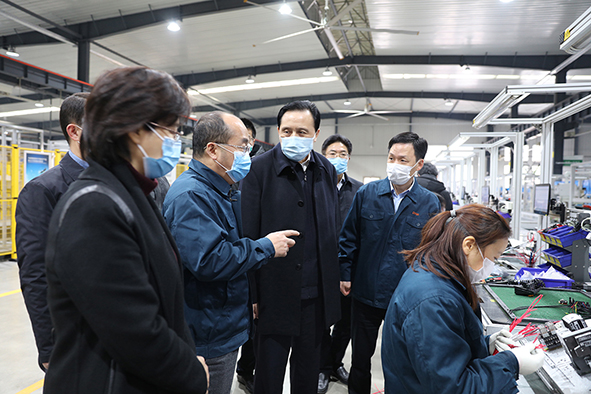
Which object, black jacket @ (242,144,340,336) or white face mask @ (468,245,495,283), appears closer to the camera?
white face mask @ (468,245,495,283)

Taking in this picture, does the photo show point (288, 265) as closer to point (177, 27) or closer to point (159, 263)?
point (159, 263)

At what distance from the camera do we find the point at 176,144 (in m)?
0.90

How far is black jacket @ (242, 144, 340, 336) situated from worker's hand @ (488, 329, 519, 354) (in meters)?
0.73

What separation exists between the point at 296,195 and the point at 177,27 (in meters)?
6.73

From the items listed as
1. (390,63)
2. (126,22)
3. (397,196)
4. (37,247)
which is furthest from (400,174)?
(390,63)

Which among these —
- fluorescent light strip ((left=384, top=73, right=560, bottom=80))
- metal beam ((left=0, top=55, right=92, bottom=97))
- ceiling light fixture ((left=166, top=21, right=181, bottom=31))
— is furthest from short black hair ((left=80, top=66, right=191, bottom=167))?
fluorescent light strip ((left=384, top=73, right=560, bottom=80))

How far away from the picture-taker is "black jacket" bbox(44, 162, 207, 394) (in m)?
0.69

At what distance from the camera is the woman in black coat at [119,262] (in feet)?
2.28

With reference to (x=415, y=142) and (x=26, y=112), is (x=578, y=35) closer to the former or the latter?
(x=415, y=142)

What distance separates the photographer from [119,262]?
2.31ft

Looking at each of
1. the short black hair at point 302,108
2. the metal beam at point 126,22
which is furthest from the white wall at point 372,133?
the short black hair at point 302,108

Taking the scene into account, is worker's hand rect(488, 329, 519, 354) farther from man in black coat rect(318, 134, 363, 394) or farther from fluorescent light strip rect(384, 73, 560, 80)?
fluorescent light strip rect(384, 73, 560, 80)

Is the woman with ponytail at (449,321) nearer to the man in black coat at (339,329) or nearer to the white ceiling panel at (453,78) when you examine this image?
the man in black coat at (339,329)

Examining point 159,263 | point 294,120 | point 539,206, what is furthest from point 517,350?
point 539,206
